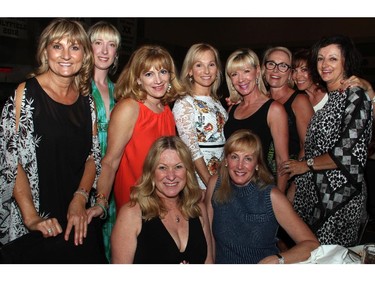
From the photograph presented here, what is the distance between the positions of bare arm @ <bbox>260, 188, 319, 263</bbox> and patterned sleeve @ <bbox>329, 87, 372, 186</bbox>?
1.77ft

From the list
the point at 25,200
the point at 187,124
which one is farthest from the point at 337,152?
the point at 25,200

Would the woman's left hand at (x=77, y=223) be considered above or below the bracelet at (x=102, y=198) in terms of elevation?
below

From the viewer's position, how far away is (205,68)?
3.14 metres

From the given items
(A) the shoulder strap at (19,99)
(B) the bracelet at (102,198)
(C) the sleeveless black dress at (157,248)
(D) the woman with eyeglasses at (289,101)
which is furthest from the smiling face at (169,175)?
(D) the woman with eyeglasses at (289,101)

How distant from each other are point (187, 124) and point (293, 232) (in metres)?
1.05

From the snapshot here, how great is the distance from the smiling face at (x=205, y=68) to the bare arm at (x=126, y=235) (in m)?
1.30

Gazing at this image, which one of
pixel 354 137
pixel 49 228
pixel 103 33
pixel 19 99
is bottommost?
pixel 49 228

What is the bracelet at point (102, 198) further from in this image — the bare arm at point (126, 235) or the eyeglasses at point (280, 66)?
the eyeglasses at point (280, 66)

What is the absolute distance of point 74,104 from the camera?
2.43m

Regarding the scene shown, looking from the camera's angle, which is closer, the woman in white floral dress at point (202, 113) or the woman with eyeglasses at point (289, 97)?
the woman in white floral dress at point (202, 113)

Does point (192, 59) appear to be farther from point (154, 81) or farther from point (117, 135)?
point (117, 135)

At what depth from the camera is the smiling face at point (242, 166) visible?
8.02 feet

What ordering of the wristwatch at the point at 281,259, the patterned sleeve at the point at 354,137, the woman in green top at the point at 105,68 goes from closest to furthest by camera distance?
the wristwatch at the point at 281,259
the patterned sleeve at the point at 354,137
the woman in green top at the point at 105,68

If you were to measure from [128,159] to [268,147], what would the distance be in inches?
39.2
